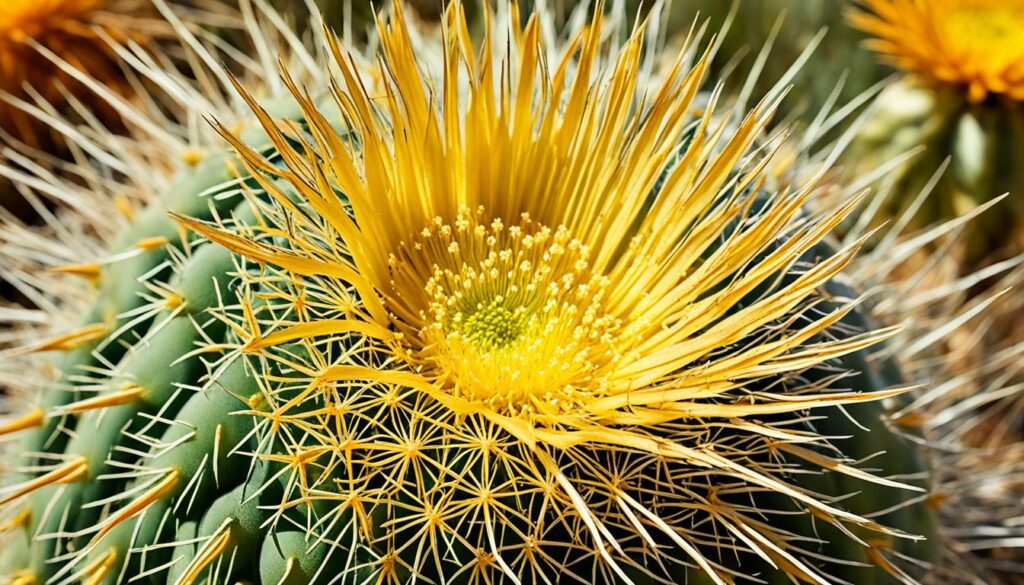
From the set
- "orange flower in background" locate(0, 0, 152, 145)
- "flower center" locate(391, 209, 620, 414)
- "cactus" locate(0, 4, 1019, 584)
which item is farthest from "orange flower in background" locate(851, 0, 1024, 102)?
"orange flower in background" locate(0, 0, 152, 145)

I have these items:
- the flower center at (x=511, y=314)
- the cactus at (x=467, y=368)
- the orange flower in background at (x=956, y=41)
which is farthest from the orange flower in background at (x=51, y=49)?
the orange flower in background at (x=956, y=41)

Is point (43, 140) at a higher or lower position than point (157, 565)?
higher

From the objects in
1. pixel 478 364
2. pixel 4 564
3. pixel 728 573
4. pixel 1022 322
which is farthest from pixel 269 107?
pixel 1022 322

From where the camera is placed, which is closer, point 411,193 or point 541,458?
point 541,458

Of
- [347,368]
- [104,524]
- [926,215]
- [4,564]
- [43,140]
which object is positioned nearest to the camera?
[347,368]

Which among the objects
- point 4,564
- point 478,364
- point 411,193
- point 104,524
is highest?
point 411,193

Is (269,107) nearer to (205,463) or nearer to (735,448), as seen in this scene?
(205,463)

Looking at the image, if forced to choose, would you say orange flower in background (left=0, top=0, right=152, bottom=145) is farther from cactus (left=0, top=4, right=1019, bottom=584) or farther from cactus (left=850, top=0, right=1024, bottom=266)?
cactus (left=850, top=0, right=1024, bottom=266)

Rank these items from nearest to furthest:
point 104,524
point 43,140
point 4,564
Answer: point 104,524 < point 4,564 < point 43,140

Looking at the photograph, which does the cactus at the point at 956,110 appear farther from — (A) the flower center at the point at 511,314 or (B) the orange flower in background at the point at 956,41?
(A) the flower center at the point at 511,314
